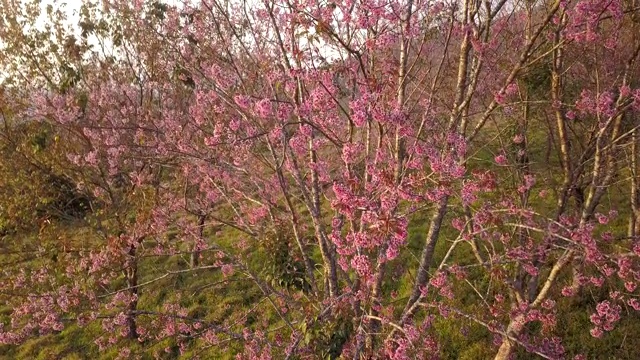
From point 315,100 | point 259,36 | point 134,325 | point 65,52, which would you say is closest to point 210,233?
point 134,325

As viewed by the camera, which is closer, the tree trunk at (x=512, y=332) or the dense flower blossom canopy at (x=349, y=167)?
the dense flower blossom canopy at (x=349, y=167)

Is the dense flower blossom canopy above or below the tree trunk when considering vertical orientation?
above

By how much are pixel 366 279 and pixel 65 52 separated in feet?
38.2

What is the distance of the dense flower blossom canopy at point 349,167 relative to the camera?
5082mm

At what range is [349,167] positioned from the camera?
18.7ft

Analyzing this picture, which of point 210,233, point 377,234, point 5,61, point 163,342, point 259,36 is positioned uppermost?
point 5,61

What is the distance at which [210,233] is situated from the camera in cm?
1736

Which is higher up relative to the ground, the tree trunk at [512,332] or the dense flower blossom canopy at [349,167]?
the dense flower blossom canopy at [349,167]

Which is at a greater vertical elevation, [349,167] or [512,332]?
[349,167]

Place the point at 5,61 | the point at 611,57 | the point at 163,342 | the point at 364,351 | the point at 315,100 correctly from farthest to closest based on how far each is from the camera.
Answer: the point at 5,61
the point at 163,342
the point at 611,57
the point at 364,351
the point at 315,100

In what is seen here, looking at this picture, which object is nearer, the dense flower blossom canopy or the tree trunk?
the dense flower blossom canopy

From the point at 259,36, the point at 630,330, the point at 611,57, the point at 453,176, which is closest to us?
the point at 453,176

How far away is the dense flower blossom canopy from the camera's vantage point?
508 centimetres

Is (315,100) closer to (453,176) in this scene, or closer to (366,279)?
(453,176)
